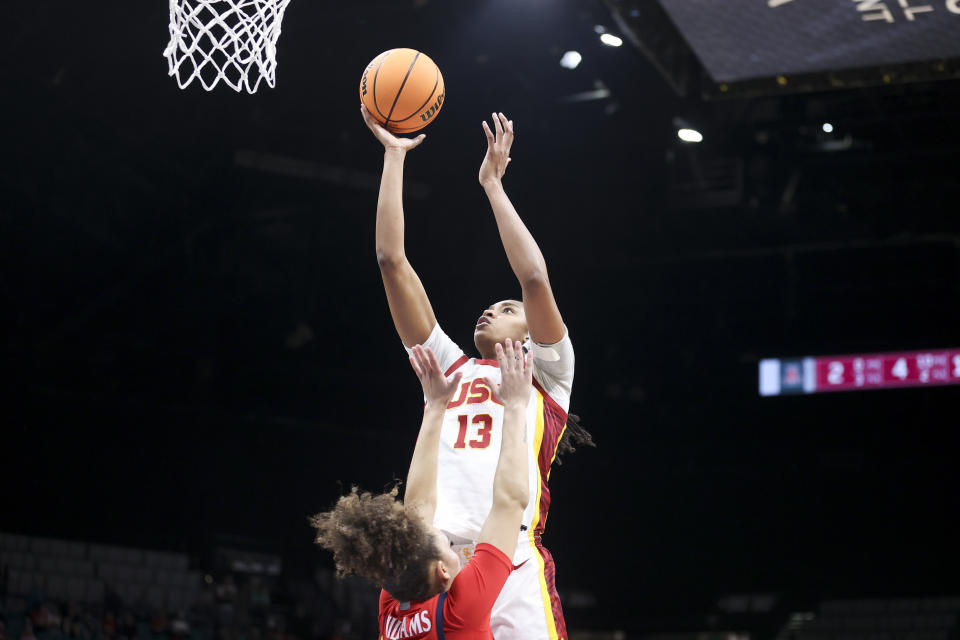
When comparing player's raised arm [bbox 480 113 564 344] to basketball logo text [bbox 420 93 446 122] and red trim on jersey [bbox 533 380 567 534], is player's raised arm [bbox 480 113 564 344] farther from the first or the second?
basketball logo text [bbox 420 93 446 122]

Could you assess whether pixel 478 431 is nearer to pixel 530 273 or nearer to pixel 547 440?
pixel 547 440

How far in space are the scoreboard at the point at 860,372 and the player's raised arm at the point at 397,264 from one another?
891cm

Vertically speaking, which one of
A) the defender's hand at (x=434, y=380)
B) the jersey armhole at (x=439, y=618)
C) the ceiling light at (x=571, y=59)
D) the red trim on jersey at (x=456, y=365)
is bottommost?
the jersey armhole at (x=439, y=618)

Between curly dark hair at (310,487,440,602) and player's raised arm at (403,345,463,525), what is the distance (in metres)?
0.28

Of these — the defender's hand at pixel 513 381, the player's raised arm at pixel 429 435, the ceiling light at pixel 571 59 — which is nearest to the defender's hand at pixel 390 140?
the player's raised arm at pixel 429 435

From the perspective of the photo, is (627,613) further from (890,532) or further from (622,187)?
(622,187)

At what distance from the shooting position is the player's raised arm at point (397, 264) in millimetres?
3537

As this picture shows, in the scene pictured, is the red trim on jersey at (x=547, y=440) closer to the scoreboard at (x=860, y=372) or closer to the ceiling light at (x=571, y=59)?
the ceiling light at (x=571, y=59)

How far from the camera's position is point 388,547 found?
2.78 metres

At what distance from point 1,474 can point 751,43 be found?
9.81 metres

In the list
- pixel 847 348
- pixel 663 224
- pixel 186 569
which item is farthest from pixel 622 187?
pixel 186 569

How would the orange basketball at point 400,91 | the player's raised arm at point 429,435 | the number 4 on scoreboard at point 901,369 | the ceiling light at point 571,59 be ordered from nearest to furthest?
the player's raised arm at point 429,435 < the orange basketball at point 400,91 < the ceiling light at point 571,59 < the number 4 on scoreboard at point 901,369

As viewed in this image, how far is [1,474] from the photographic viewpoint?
39.8 ft

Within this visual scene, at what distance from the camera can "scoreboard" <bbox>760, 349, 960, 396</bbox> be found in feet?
37.6
